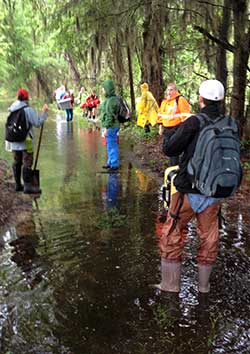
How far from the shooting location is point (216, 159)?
4078 mm

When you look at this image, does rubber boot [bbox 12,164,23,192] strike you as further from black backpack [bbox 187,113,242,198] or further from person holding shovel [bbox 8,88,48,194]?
black backpack [bbox 187,113,242,198]

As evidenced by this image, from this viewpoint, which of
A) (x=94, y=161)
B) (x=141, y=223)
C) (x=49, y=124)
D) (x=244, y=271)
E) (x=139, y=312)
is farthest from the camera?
(x=49, y=124)

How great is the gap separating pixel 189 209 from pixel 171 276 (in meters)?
0.67

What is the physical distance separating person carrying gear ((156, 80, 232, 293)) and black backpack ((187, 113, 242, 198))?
0.10 metres

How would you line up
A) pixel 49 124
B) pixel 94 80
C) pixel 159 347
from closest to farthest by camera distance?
1. pixel 159 347
2. pixel 49 124
3. pixel 94 80

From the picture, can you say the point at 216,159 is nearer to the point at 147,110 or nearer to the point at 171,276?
the point at 171,276

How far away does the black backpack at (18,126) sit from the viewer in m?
7.69

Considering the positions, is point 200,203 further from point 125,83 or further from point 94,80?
point 94,80

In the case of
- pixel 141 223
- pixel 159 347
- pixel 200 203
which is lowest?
pixel 159 347

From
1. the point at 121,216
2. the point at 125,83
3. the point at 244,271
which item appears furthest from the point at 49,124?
the point at 244,271

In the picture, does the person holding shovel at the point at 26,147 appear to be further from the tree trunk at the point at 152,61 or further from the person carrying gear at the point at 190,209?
the tree trunk at the point at 152,61

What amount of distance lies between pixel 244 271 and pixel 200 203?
3.77ft

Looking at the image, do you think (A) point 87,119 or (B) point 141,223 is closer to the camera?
(B) point 141,223

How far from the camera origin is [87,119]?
2091 cm
